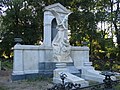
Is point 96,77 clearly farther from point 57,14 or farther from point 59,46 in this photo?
point 57,14

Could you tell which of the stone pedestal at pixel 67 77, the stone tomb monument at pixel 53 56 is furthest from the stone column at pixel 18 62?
the stone pedestal at pixel 67 77

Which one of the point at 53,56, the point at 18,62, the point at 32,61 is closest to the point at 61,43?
the point at 53,56

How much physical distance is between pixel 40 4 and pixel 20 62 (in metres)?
11.7

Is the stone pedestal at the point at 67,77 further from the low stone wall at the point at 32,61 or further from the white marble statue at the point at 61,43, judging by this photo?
the low stone wall at the point at 32,61

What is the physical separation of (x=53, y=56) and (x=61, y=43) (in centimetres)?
83

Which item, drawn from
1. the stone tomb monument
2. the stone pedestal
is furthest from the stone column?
the stone pedestal

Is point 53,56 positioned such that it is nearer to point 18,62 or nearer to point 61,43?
point 61,43

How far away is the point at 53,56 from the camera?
12.9m

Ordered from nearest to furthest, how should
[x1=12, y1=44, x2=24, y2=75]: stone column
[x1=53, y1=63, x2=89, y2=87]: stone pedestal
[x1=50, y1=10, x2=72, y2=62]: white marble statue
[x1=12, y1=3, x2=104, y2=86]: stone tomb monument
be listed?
[x1=53, y1=63, x2=89, y2=87]: stone pedestal → [x1=12, y1=44, x2=24, y2=75]: stone column → [x1=12, y1=3, x2=104, y2=86]: stone tomb monument → [x1=50, y1=10, x2=72, y2=62]: white marble statue

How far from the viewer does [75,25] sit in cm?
2277

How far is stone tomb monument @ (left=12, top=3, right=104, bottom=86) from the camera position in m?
11.9

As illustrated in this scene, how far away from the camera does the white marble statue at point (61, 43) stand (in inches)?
500

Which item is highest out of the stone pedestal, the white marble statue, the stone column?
the white marble statue

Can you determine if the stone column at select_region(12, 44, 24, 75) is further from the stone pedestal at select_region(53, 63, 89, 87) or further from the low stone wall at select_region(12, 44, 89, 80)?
the stone pedestal at select_region(53, 63, 89, 87)
